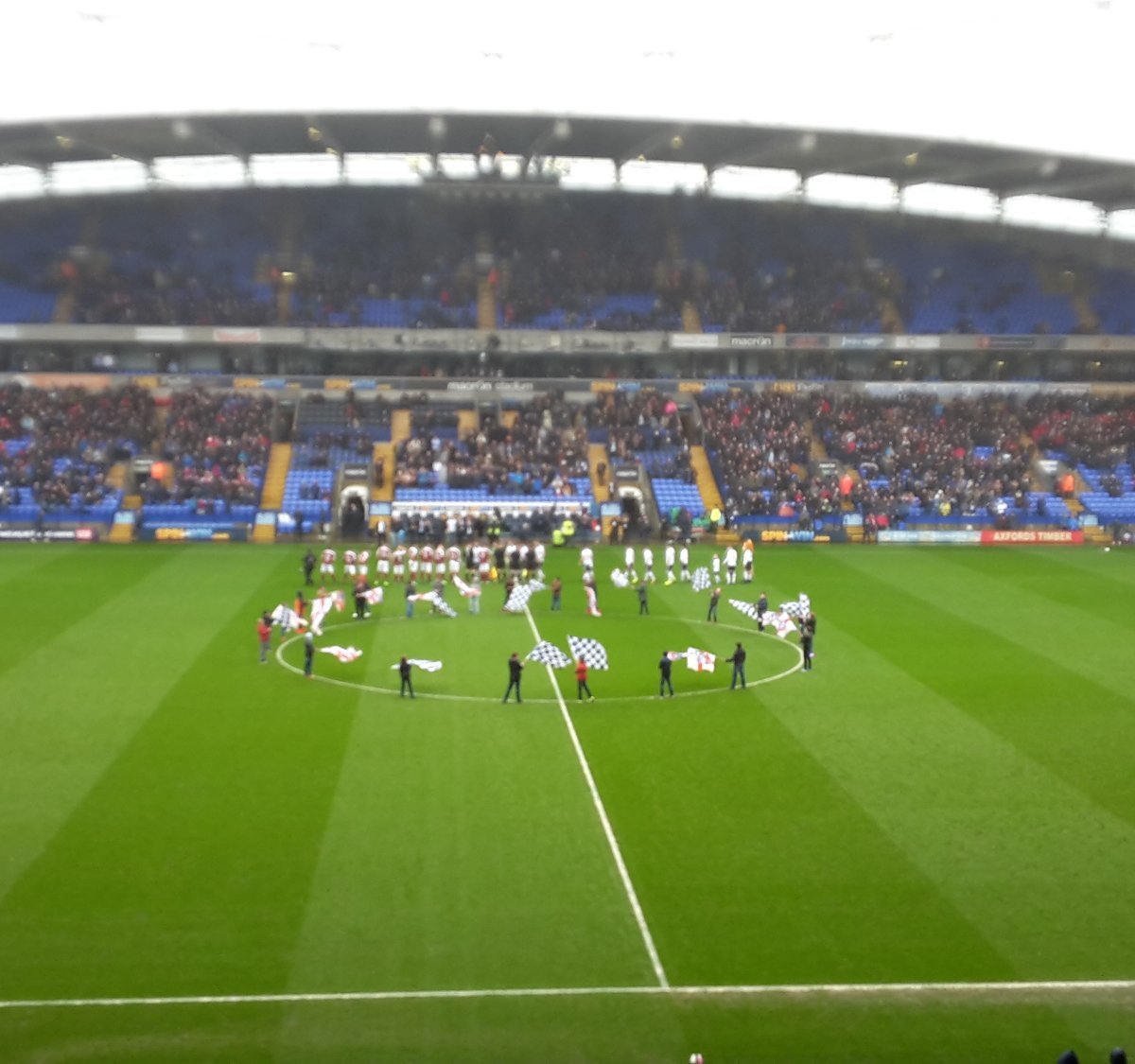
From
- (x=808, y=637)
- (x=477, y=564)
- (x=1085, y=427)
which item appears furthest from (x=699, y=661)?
(x=1085, y=427)

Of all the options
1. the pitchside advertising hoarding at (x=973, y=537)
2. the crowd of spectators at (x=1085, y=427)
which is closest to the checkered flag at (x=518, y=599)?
the pitchside advertising hoarding at (x=973, y=537)

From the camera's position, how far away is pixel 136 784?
19.5 metres

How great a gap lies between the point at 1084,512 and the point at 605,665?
3612cm

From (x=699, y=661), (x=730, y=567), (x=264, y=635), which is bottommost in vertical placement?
(x=264, y=635)

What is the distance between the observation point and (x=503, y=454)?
186 feet

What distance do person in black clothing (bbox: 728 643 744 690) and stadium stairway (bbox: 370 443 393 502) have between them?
29368 millimetres

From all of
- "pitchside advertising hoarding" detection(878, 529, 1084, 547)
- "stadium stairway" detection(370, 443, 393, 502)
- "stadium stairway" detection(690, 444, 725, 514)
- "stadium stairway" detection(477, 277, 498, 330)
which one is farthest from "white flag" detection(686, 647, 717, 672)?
"stadium stairway" detection(477, 277, 498, 330)

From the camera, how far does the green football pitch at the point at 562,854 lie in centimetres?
1279

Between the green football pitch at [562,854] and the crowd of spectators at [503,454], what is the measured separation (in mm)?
23831

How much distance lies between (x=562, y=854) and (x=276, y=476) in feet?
133

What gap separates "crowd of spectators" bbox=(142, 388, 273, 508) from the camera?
52312 millimetres

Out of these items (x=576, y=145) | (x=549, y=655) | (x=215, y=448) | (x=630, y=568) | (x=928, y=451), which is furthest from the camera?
(x=576, y=145)

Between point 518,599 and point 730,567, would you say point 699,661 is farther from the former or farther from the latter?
point 730,567

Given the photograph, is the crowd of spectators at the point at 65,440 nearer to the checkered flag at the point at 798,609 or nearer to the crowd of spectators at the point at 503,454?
the crowd of spectators at the point at 503,454
